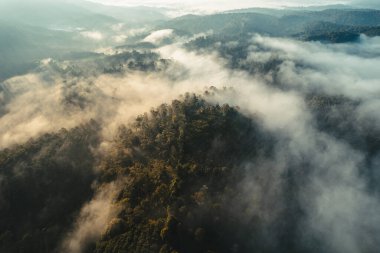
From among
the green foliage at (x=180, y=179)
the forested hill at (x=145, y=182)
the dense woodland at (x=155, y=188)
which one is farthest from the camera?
the dense woodland at (x=155, y=188)

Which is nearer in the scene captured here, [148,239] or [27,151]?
[148,239]

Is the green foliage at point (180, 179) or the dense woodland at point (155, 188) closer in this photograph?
the green foliage at point (180, 179)

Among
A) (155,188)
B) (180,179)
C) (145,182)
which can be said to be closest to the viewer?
(155,188)

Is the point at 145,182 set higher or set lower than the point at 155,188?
higher

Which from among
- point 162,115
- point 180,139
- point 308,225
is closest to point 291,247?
point 308,225

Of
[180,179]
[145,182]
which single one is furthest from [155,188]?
[180,179]

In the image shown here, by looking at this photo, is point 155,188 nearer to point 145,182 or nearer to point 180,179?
point 145,182

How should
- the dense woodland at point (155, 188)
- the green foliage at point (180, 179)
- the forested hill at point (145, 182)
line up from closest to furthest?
the green foliage at point (180, 179) < the forested hill at point (145, 182) < the dense woodland at point (155, 188)

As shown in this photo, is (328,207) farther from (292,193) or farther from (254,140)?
(254,140)

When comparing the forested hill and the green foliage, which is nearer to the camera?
the green foliage

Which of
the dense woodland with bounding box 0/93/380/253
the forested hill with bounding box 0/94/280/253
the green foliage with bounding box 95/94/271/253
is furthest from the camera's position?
the dense woodland with bounding box 0/93/380/253

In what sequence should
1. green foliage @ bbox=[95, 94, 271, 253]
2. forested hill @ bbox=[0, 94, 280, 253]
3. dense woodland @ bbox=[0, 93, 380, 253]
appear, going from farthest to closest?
dense woodland @ bbox=[0, 93, 380, 253]
forested hill @ bbox=[0, 94, 280, 253]
green foliage @ bbox=[95, 94, 271, 253]
